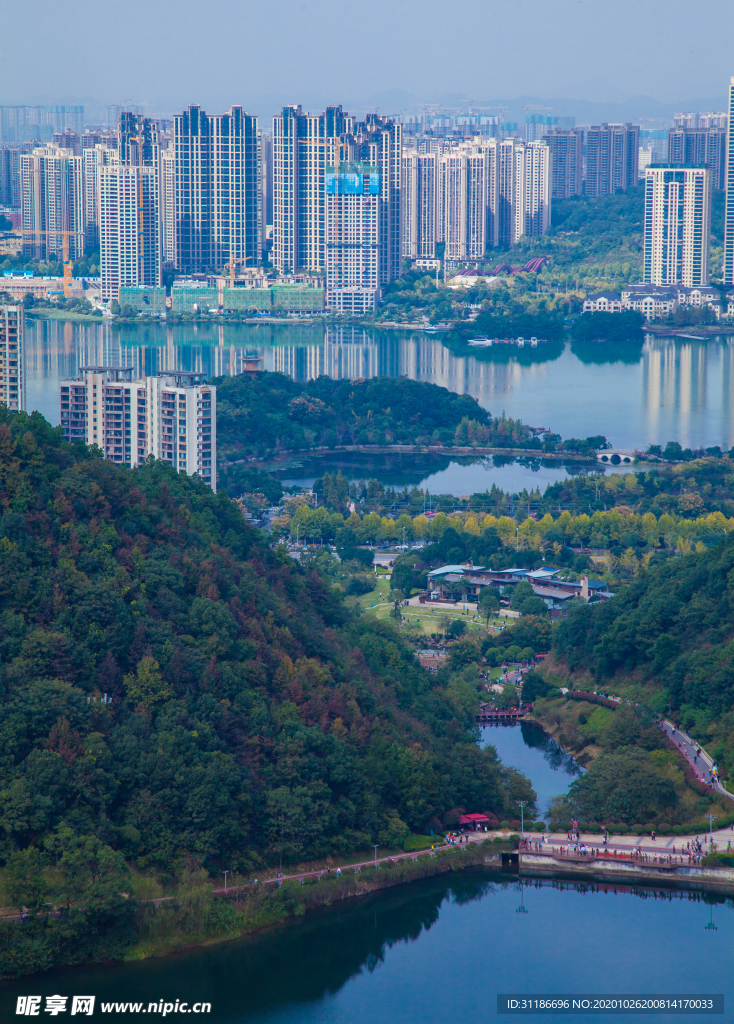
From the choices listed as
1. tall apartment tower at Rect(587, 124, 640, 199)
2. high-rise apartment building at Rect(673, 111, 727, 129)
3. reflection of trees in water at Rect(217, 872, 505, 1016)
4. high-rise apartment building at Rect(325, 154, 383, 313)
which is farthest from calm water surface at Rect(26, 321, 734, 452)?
high-rise apartment building at Rect(673, 111, 727, 129)

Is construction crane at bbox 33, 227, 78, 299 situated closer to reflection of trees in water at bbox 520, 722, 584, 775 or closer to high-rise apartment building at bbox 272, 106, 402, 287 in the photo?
high-rise apartment building at bbox 272, 106, 402, 287

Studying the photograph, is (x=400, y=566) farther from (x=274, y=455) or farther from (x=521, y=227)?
(x=521, y=227)

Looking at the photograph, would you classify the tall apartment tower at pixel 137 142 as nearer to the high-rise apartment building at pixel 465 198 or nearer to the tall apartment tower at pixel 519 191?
the high-rise apartment building at pixel 465 198

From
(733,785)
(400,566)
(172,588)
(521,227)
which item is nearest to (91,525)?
(172,588)

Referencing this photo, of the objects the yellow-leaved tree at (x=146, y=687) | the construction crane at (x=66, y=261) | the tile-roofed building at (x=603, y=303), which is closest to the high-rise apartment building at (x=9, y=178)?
the construction crane at (x=66, y=261)

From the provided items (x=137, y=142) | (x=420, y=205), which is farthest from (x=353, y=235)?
(x=137, y=142)

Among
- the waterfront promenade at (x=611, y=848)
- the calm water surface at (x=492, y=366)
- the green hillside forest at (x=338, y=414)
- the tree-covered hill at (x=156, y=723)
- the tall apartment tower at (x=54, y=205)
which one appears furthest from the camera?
the tall apartment tower at (x=54, y=205)
